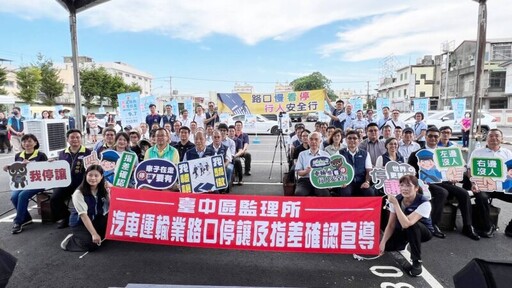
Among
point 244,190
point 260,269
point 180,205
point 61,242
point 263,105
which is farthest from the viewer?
point 263,105

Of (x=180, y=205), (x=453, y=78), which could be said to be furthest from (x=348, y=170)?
(x=453, y=78)

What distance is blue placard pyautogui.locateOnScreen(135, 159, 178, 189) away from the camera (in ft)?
12.6

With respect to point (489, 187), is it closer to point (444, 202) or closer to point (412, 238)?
point (444, 202)

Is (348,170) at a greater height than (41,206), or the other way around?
(348,170)

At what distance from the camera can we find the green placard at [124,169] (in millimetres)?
3895

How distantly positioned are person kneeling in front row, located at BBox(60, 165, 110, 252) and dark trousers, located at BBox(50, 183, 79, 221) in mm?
783

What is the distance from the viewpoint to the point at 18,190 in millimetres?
4090

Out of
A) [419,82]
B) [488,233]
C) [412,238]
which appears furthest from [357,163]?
[419,82]

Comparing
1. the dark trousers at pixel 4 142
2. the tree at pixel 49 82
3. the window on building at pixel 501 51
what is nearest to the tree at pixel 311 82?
the window on building at pixel 501 51

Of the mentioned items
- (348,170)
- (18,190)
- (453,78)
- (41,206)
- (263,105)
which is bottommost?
(41,206)

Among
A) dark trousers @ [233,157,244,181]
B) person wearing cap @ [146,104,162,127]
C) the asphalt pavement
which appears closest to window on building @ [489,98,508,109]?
the asphalt pavement

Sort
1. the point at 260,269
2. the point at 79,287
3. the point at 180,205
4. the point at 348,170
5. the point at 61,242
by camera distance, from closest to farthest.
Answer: the point at 79,287 → the point at 260,269 → the point at 180,205 → the point at 61,242 → the point at 348,170

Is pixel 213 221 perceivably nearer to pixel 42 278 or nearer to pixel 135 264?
pixel 135 264

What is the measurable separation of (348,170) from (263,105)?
499 centimetres
